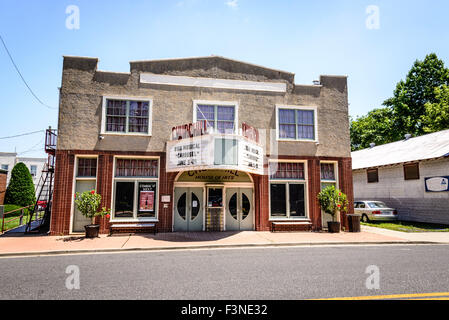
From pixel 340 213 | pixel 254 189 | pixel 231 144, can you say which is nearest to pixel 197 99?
pixel 231 144

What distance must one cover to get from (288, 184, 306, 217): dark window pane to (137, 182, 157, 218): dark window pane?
7.07 metres

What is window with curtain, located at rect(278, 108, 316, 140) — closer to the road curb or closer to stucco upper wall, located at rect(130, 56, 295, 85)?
stucco upper wall, located at rect(130, 56, 295, 85)

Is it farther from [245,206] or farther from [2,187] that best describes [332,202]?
[2,187]

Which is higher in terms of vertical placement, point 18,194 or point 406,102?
point 406,102

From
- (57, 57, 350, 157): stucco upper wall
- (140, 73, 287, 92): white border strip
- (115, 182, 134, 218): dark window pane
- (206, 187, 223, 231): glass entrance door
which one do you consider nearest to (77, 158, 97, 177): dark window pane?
(57, 57, 350, 157): stucco upper wall

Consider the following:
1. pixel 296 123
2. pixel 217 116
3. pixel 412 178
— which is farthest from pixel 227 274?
pixel 412 178

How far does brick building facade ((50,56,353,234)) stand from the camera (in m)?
13.2

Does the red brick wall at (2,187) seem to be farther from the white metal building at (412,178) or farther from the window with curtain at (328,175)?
the white metal building at (412,178)

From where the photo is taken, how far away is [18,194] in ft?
86.3

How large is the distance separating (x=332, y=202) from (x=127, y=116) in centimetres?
1108

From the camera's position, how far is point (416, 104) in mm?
36219
